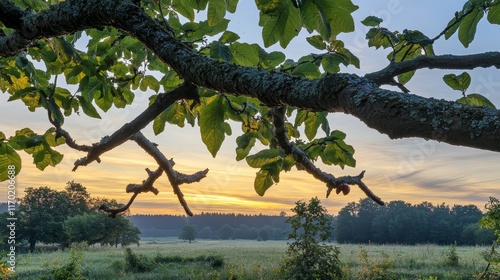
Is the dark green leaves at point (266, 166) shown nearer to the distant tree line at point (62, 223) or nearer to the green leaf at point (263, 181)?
the green leaf at point (263, 181)

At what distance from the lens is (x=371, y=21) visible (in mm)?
1871

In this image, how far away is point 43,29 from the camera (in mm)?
1345

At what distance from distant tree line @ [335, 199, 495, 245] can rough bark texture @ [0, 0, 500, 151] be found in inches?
2978

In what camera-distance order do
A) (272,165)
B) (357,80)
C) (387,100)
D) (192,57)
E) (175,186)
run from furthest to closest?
(175,186), (272,165), (192,57), (357,80), (387,100)

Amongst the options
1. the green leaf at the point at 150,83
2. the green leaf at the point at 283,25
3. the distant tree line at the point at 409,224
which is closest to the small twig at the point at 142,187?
the green leaf at the point at 150,83

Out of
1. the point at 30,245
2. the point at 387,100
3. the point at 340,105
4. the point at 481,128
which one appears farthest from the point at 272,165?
the point at 30,245

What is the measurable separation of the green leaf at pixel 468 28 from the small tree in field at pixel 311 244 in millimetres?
13156

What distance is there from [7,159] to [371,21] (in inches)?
79.8

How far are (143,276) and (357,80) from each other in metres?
30.2

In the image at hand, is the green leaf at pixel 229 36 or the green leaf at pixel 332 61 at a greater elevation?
the green leaf at pixel 229 36

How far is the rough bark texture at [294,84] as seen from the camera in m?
0.48

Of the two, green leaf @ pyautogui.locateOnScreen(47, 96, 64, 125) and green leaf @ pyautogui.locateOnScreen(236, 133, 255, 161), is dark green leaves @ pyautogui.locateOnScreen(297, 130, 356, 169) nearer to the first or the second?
green leaf @ pyautogui.locateOnScreen(236, 133, 255, 161)

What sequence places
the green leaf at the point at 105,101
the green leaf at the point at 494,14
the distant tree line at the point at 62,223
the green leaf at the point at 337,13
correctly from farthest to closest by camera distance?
the distant tree line at the point at 62,223 → the green leaf at the point at 105,101 → the green leaf at the point at 494,14 → the green leaf at the point at 337,13

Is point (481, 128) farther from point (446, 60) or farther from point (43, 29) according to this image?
point (43, 29)
